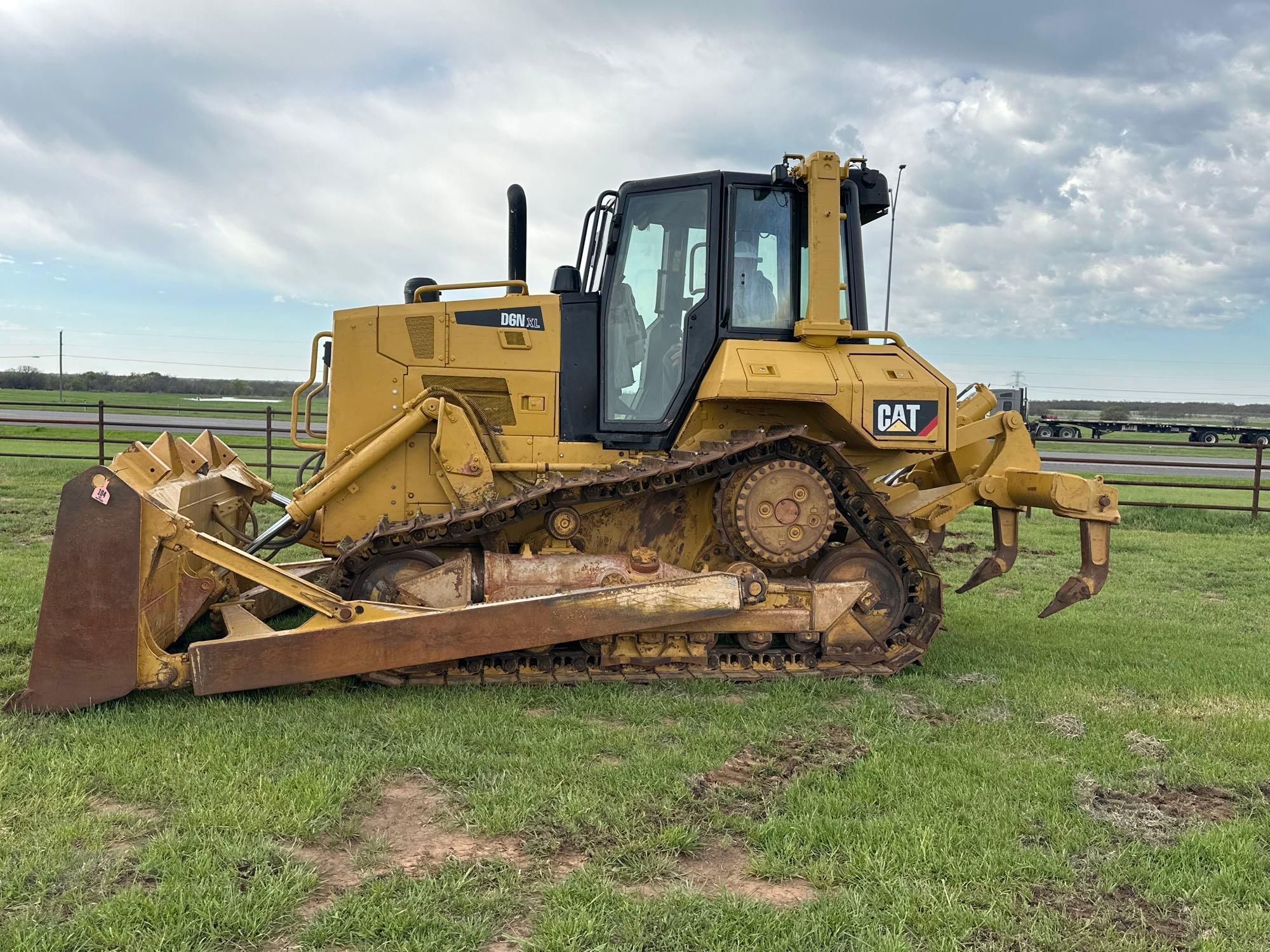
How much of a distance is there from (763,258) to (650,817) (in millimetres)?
3881

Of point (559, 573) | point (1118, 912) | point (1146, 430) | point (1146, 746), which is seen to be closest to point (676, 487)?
point (559, 573)

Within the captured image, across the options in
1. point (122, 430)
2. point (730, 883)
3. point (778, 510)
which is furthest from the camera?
point (122, 430)

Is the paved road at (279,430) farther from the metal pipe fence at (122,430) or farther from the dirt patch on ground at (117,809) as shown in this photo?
the dirt patch on ground at (117,809)

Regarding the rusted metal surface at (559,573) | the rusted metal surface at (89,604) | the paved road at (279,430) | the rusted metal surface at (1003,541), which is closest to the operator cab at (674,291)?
the rusted metal surface at (559,573)

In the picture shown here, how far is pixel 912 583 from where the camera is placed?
5844mm

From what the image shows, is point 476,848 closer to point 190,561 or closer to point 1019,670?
point 190,561

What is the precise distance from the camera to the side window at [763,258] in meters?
5.96

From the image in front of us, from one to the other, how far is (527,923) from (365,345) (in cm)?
421

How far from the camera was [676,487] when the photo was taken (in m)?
5.62

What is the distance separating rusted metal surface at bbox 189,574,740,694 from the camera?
480 cm

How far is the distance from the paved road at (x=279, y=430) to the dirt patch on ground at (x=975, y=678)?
10.8m

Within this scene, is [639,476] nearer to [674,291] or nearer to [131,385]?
[674,291]

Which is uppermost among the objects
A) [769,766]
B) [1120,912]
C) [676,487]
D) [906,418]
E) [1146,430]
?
[1146,430]

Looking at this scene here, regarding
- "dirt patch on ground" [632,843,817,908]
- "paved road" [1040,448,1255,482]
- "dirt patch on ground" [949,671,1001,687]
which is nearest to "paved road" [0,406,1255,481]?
"paved road" [1040,448,1255,482]
